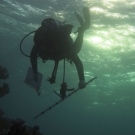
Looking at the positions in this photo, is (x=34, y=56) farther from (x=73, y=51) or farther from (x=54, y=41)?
(x=73, y=51)

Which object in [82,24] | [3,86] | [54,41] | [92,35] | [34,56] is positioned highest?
[92,35]

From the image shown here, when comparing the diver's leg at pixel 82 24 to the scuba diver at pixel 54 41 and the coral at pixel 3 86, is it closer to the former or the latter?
the scuba diver at pixel 54 41

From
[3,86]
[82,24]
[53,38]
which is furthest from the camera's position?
[3,86]

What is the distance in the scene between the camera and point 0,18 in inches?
812

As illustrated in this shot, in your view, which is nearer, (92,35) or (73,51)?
(73,51)

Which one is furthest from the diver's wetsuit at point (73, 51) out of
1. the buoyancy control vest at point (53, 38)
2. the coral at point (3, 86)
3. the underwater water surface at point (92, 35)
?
the coral at point (3, 86)

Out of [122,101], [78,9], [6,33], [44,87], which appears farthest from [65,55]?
[122,101]

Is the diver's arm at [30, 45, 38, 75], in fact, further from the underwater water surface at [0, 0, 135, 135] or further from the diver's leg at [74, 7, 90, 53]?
the underwater water surface at [0, 0, 135, 135]

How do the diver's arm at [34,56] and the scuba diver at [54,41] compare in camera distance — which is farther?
the diver's arm at [34,56]

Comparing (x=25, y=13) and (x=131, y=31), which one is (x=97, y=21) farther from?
(x=25, y=13)

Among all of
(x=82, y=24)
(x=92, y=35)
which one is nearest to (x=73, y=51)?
(x=82, y=24)

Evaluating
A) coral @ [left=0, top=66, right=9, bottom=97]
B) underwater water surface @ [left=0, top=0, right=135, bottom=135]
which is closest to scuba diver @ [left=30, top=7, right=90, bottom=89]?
underwater water surface @ [left=0, top=0, right=135, bottom=135]

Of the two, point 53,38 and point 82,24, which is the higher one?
point 82,24

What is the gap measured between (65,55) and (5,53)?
24.9 meters
